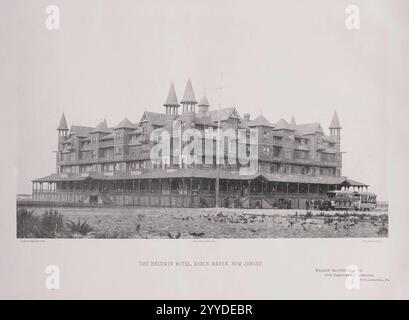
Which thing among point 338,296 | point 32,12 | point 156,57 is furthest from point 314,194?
point 32,12

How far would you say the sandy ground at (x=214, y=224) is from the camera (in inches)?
260

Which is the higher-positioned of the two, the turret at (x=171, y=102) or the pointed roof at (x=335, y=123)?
the turret at (x=171, y=102)

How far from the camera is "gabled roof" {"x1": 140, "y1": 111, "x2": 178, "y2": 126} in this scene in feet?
22.1

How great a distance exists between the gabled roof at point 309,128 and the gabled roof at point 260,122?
35 centimetres

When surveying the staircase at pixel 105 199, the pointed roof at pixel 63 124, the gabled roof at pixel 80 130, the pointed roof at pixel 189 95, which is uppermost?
the pointed roof at pixel 189 95

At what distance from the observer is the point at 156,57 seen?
6633 mm

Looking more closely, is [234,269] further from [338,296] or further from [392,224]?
[392,224]

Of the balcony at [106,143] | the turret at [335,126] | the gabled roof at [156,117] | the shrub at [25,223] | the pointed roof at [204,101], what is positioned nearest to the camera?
the shrub at [25,223]

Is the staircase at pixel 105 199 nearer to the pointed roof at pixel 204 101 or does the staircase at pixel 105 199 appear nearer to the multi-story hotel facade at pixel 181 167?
the multi-story hotel facade at pixel 181 167

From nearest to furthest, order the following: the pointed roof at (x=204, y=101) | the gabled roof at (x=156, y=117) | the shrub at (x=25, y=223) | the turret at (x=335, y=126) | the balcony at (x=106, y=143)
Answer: the shrub at (x=25, y=223)
the pointed roof at (x=204, y=101)
the gabled roof at (x=156, y=117)
the turret at (x=335, y=126)
the balcony at (x=106, y=143)

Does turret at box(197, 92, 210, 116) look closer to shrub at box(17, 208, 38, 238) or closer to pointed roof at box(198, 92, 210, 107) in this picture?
pointed roof at box(198, 92, 210, 107)

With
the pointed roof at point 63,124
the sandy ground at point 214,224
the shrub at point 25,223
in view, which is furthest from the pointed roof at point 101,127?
the shrub at point 25,223

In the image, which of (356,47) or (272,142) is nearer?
(356,47)

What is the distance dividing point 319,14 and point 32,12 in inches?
131
